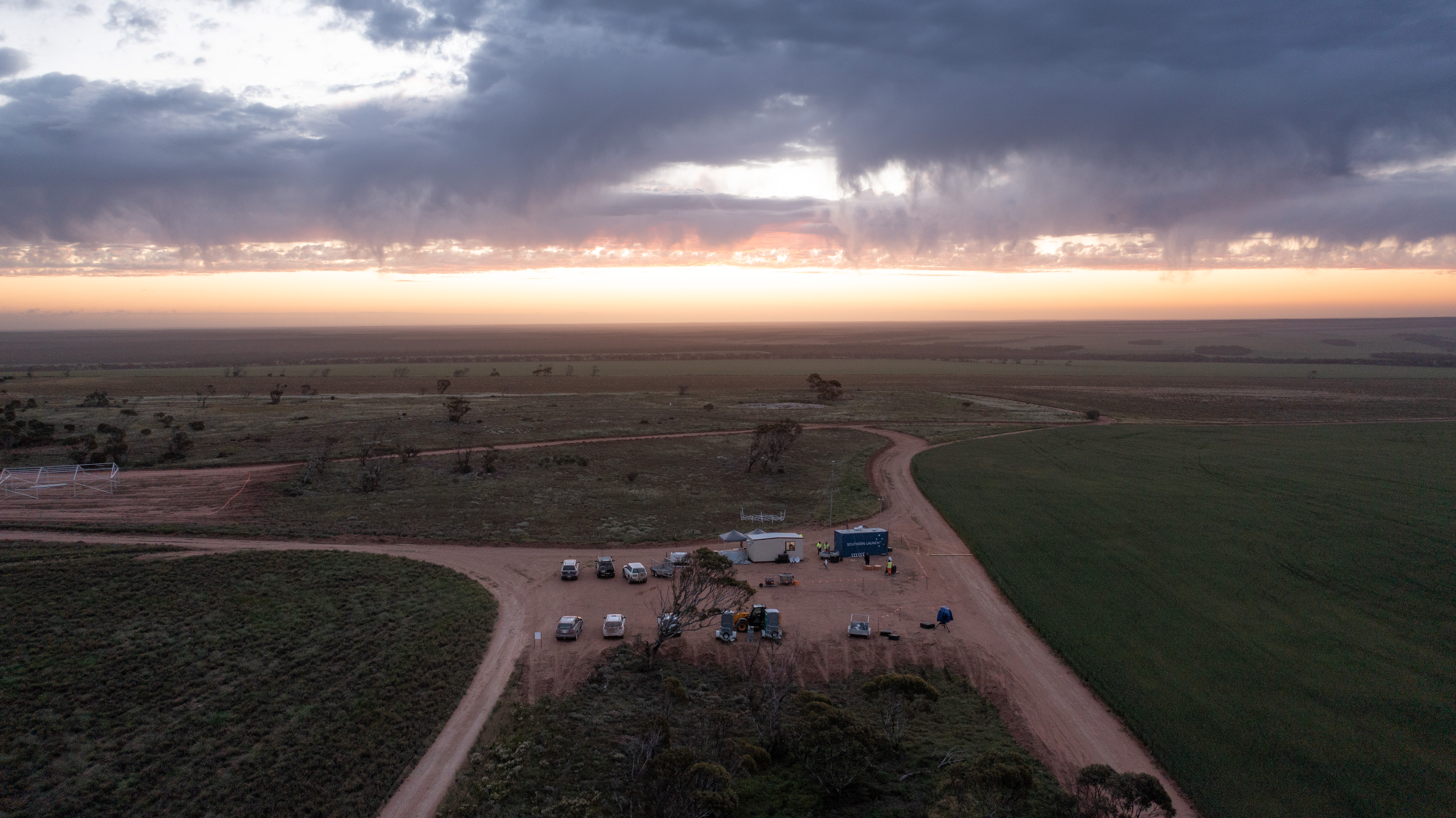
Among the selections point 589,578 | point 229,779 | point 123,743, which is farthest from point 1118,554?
point 123,743

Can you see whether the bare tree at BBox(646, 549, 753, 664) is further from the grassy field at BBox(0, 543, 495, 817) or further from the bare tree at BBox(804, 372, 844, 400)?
the bare tree at BBox(804, 372, 844, 400)

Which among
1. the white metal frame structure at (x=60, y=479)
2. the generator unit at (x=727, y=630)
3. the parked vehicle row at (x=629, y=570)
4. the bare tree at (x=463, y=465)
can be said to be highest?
the white metal frame structure at (x=60, y=479)

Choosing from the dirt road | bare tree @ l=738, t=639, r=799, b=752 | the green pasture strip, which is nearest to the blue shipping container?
the dirt road

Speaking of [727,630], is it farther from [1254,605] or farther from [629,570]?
[1254,605]

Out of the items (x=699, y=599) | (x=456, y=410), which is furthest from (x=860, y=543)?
(x=456, y=410)

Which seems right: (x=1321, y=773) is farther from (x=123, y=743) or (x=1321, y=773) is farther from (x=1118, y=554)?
(x=123, y=743)

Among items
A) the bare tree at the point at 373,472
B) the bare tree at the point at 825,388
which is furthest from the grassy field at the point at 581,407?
the bare tree at the point at 373,472

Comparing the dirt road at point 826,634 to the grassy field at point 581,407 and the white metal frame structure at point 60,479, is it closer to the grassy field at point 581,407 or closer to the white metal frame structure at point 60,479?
the white metal frame structure at point 60,479
